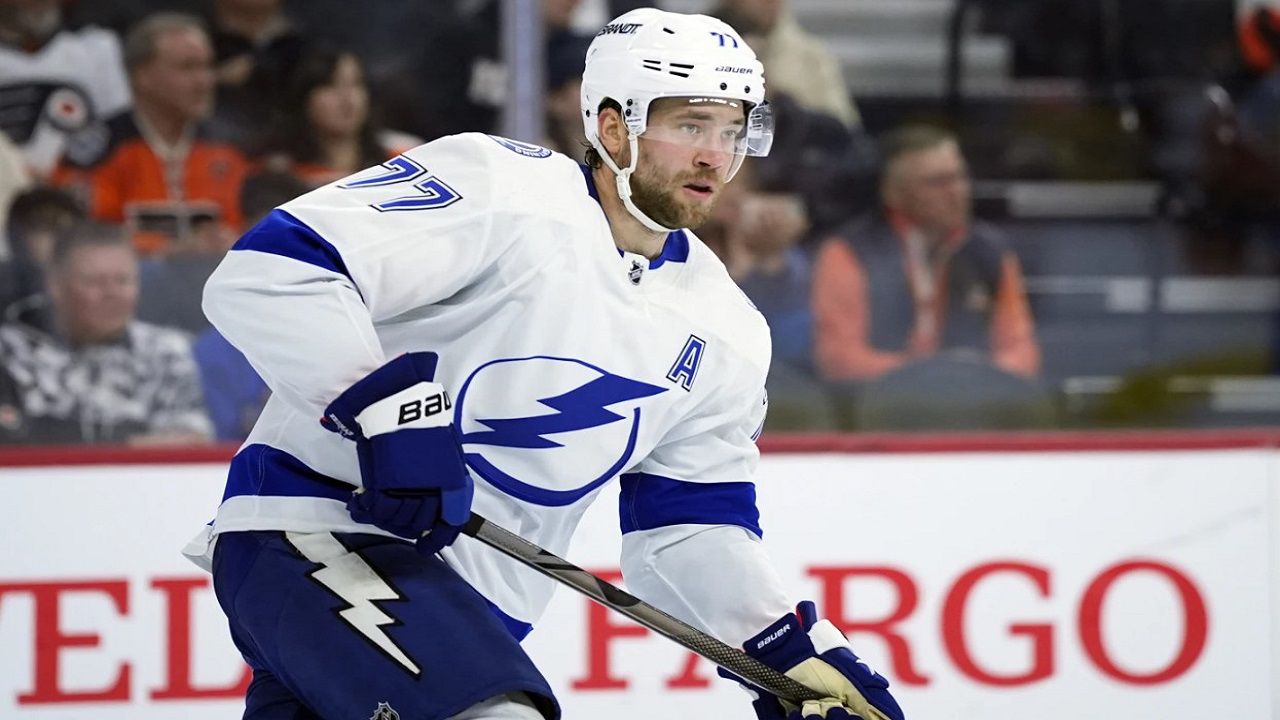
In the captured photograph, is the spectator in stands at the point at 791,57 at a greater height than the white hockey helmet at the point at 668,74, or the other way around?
the spectator in stands at the point at 791,57

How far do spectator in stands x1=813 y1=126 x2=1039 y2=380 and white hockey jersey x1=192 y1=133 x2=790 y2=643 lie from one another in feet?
4.27

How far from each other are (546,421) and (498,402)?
2.3 inches

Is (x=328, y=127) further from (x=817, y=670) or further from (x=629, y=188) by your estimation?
(x=817, y=670)

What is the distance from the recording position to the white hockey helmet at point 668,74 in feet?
6.41

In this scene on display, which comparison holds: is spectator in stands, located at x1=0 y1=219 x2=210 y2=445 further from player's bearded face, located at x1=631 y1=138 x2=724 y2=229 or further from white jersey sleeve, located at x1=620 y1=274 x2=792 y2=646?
player's bearded face, located at x1=631 y1=138 x2=724 y2=229

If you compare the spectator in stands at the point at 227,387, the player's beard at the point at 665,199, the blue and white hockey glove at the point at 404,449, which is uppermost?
the player's beard at the point at 665,199

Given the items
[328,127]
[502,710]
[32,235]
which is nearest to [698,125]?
[502,710]

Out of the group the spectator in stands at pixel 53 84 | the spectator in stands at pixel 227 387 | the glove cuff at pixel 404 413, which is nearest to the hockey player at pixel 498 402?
the glove cuff at pixel 404 413

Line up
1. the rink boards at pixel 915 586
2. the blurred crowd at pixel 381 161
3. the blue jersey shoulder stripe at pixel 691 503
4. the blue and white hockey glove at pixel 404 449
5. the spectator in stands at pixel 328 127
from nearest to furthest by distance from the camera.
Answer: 1. the blue and white hockey glove at pixel 404 449
2. the blue jersey shoulder stripe at pixel 691 503
3. the rink boards at pixel 915 586
4. the blurred crowd at pixel 381 161
5. the spectator in stands at pixel 328 127

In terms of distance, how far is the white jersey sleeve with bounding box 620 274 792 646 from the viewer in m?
2.06

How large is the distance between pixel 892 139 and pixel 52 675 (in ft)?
6.61

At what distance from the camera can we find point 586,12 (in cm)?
357

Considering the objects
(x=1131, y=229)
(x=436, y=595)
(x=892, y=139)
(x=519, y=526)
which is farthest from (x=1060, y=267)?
(x=436, y=595)

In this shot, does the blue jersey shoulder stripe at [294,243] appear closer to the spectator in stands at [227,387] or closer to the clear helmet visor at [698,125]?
the clear helmet visor at [698,125]
